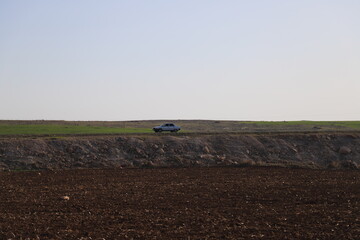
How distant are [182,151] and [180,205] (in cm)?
2656

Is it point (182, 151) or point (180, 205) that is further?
point (182, 151)

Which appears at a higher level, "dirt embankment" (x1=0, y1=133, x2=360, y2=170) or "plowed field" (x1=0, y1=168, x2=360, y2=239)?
"dirt embankment" (x1=0, y1=133, x2=360, y2=170)

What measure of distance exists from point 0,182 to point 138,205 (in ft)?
46.6

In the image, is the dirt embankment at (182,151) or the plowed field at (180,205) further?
the dirt embankment at (182,151)

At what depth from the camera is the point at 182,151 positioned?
53562 millimetres

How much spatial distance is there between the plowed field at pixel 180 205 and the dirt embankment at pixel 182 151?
7.63m

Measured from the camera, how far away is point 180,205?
88.7ft

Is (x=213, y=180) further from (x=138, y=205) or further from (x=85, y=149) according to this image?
(x=85, y=149)

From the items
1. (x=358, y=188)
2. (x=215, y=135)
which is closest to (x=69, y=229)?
(x=358, y=188)

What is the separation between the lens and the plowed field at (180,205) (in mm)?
21094

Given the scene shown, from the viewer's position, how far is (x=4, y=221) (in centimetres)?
2311

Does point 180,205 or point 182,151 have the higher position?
point 182,151

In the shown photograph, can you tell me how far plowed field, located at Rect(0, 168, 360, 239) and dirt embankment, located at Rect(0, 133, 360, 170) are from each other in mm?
7631

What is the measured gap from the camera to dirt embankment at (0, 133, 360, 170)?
162 feet
